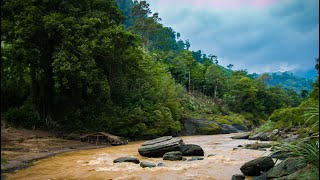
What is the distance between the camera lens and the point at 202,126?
45625mm

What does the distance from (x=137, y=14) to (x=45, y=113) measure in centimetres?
5219

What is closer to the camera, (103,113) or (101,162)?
(101,162)

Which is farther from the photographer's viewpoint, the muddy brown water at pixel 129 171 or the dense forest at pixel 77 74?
the dense forest at pixel 77 74

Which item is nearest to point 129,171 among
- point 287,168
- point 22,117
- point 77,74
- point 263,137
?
point 287,168

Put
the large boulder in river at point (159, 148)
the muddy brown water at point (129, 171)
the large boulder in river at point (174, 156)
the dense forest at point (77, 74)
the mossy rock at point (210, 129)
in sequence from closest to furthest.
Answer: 1. the muddy brown water at point (129, 171)
2. the large boulder in river at point (174, 156)
3. the large boulder in river at point (159, 148)
4. the dense forest at point (77, 74)
5. the mossy rock at point (210, 129)

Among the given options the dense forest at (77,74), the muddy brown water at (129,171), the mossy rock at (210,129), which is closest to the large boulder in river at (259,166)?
the muddy brown water at (129,171)

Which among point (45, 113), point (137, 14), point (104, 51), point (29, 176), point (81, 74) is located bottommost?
point (29, 176)

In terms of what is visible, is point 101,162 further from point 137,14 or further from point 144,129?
point 137,14

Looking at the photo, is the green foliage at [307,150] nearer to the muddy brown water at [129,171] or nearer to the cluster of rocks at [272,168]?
the cluster of rocks at [272,168]

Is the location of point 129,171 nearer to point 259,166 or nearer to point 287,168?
point 259,166

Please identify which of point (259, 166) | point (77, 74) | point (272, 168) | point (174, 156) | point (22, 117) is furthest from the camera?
point (22, 117)

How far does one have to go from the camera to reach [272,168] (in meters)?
9.41

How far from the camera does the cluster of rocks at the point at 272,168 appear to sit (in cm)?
838

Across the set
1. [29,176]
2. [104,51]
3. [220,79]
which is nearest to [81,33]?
[104,51]
